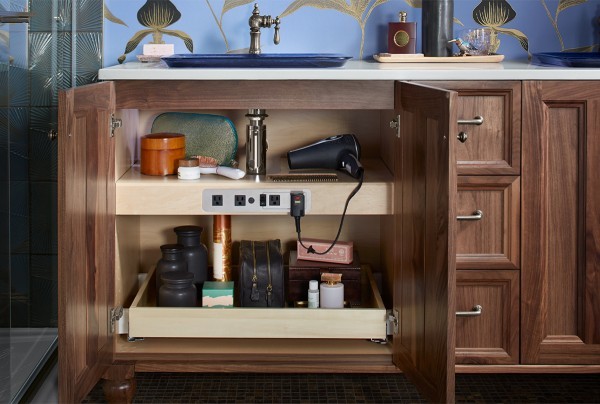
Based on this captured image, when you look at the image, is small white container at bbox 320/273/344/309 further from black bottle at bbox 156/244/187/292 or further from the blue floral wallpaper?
the blue floral wallpaper

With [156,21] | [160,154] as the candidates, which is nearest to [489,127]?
[160,154]

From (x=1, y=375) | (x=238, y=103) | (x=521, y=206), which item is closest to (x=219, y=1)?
(x=238, y=103)

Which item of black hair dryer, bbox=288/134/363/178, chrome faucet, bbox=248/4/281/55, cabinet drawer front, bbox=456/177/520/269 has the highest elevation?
chrome faucet, bbox=248/4/281/55

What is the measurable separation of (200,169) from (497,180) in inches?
36.2

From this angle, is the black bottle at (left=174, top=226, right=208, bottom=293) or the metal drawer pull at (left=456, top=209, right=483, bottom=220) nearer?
the metal drawer pull at (left=456, top=209, right=483, bottom=220)

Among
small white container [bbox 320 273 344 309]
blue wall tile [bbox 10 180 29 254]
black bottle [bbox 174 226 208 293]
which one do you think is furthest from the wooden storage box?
blue wall tile [bbox 10 180 29 254]

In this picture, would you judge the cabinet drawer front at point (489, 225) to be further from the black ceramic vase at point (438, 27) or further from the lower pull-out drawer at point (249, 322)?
the black ceramic vase at point (438, 27)

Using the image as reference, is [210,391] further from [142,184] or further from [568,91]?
[568,91]

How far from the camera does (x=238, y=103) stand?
2533 millimetres

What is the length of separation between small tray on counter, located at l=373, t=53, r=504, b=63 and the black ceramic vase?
0.06m

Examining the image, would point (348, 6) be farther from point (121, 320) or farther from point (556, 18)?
point (121, 320)

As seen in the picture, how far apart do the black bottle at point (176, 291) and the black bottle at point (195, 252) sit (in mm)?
148

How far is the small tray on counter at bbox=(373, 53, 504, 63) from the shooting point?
2664 millimetres

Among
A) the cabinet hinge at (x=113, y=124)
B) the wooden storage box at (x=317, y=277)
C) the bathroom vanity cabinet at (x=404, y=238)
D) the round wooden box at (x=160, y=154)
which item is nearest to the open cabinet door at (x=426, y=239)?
the bathroom vanity cabinet at (x=404, y=238)
